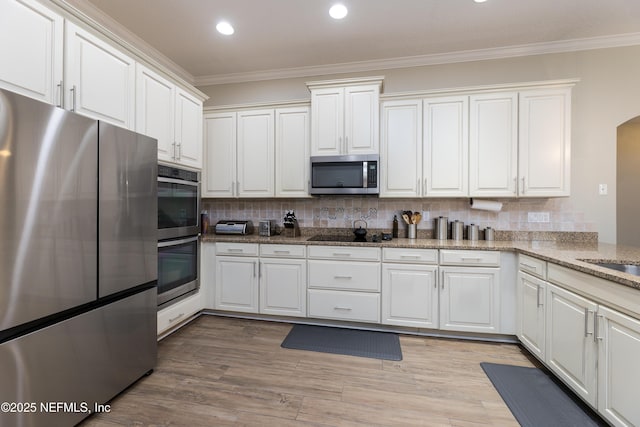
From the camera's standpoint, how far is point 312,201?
11.3ft

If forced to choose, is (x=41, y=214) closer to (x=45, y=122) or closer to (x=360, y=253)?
(x=45, y=122)

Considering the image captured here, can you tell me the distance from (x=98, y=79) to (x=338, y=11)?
1864 millimetres

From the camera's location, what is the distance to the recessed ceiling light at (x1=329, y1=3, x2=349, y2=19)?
233cm

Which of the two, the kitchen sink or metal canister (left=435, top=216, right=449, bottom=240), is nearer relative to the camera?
the kitchen sink

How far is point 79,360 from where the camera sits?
146 centimetres

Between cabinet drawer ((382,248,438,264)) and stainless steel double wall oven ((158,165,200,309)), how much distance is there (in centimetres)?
184

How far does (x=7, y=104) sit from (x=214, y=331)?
2.26 metres

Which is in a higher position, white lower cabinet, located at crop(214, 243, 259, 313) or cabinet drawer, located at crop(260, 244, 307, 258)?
cabinet drawer, located at crop(260, 244, 307, 258)

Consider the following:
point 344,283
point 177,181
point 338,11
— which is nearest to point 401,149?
point 338,11

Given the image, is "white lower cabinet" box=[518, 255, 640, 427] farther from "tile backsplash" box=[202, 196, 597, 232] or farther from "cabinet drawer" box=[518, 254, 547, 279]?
"tile backsplash" box=[202, 196, 597, 232]

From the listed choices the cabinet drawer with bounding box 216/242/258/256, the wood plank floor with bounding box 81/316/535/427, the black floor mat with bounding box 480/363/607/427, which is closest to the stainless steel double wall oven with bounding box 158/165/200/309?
the cabinet drawer with bounding box 216/242/258/256

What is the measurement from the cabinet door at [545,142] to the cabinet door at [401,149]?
0.94 m

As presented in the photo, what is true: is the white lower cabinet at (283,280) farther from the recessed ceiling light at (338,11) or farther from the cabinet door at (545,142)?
the cabinet door at (545,142)

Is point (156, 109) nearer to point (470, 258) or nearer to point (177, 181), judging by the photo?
point (177, 181)
